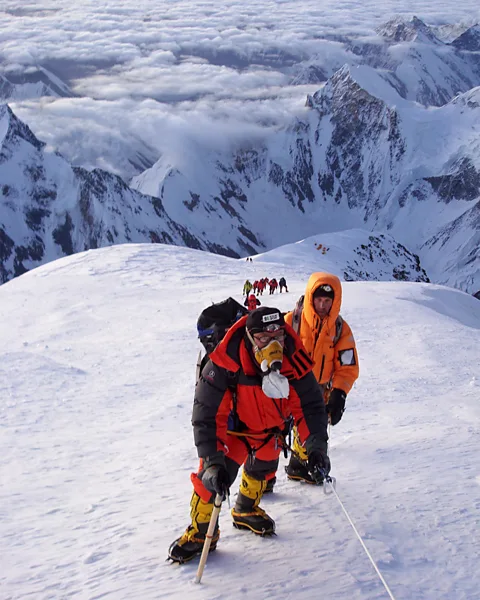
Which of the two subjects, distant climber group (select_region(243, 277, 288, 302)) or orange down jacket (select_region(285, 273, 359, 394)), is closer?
orange down jacket (select_region(285, 273, 359, 394))

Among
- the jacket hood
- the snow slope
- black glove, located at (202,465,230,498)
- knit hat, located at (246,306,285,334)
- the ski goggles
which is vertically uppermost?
knit hat, located at (246,306,285,334)

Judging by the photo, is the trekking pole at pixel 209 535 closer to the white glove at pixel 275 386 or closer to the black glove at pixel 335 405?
the white glove at pixel 275 386

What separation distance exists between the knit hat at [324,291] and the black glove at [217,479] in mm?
2341

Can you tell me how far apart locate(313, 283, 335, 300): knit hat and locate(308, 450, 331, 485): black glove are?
6.38 ft

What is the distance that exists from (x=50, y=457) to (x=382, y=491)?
17.3 feet

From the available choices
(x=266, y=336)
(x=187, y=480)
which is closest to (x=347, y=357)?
(x=266, y=336)

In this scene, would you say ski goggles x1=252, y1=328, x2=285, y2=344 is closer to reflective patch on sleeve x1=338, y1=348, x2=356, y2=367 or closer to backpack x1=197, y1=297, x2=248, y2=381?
backpack x1=197, y1=297, x2=248, y2=381

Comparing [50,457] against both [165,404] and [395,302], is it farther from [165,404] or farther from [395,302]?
[395,302]

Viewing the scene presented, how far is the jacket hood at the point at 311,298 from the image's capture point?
6.56 metres

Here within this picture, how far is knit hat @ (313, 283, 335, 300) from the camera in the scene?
6543 millimetres

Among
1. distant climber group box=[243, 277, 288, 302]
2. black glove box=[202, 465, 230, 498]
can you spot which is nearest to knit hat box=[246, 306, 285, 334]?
black glove box=[202, 465, 230, 498]

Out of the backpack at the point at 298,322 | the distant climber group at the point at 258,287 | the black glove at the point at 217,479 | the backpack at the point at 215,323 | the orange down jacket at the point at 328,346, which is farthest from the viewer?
the distant climber group at the point at 258,287

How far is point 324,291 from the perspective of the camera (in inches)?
258

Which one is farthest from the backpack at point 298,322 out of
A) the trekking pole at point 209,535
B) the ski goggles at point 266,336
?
the trekking pole at point 209,535
